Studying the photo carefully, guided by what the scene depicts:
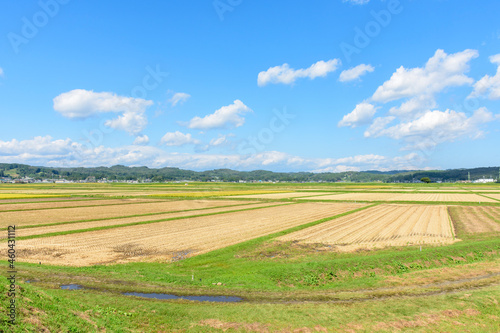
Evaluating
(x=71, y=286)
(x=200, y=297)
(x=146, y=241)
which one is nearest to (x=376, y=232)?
(x=200, y=297)

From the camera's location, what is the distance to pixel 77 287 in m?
18.1

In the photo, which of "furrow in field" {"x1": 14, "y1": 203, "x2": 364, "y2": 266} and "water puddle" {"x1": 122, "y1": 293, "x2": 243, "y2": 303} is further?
"furrow in field" {"x1": 14, "y1": 203, "x2": 364, "y2": 266}

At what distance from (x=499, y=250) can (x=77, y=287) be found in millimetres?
33549

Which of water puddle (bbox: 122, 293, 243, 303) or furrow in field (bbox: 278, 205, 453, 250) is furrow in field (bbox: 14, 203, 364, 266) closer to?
furrow in field (bbox: 278, 205, 453, 250)

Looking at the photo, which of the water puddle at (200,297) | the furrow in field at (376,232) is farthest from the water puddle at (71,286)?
the furrow in field at (376,232)

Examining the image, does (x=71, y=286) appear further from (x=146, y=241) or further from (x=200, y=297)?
(x=146, y=241)

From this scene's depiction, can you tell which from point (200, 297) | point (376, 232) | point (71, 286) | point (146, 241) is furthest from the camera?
point (376, 232)

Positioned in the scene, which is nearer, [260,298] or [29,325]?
[29,325]

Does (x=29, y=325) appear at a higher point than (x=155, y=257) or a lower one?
higher

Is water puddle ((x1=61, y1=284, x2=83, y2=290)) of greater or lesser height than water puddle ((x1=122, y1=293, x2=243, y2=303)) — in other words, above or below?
above

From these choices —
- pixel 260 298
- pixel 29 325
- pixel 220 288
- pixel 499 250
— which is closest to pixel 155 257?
pixel 220 288

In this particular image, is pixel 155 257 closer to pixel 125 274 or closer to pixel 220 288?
pixel 125 274

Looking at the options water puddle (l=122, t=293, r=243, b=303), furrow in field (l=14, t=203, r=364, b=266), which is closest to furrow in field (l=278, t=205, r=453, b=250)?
furrow in field (l=14, t=203, r=364, b=266)

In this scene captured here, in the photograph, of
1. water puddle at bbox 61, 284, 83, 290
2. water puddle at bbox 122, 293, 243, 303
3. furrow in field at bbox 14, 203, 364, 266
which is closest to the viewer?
water puddle at bbox 122, 293, 243, 303
